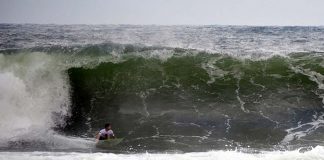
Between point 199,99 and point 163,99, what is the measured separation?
1.21m

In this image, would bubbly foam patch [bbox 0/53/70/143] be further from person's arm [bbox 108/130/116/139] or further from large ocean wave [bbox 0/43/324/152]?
person's arm [bbox 108/130/116/139]

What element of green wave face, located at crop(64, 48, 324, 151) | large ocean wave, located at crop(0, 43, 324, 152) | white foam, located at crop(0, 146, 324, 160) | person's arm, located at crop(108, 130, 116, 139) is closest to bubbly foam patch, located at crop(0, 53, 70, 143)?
large ocean wave, located at crop(0, 43, 324, 152)

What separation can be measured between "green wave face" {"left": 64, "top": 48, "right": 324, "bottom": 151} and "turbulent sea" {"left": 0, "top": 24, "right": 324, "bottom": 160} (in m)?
0.03

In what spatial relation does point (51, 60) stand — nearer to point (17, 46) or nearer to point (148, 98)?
point (17, 46)

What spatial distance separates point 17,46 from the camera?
1894 centimetres

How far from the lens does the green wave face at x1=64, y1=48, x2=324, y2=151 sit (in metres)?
11.2

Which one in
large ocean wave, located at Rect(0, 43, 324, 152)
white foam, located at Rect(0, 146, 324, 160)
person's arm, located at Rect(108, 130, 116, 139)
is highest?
large ocean wave, located at Rect(0, 43, 324, 152)

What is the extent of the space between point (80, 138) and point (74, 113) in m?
2.26

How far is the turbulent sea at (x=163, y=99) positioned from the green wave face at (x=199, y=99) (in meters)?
0.03

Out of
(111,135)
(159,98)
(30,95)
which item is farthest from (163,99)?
(30,95)

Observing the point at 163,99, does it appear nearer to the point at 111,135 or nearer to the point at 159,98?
the point at 159,98

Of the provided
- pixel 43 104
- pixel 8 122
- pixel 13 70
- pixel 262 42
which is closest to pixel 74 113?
pixel 43 104

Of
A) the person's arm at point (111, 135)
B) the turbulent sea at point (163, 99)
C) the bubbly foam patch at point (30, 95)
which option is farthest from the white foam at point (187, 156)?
the bubbly foam patch at point (30, 95)

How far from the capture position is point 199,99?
14.1 meters
